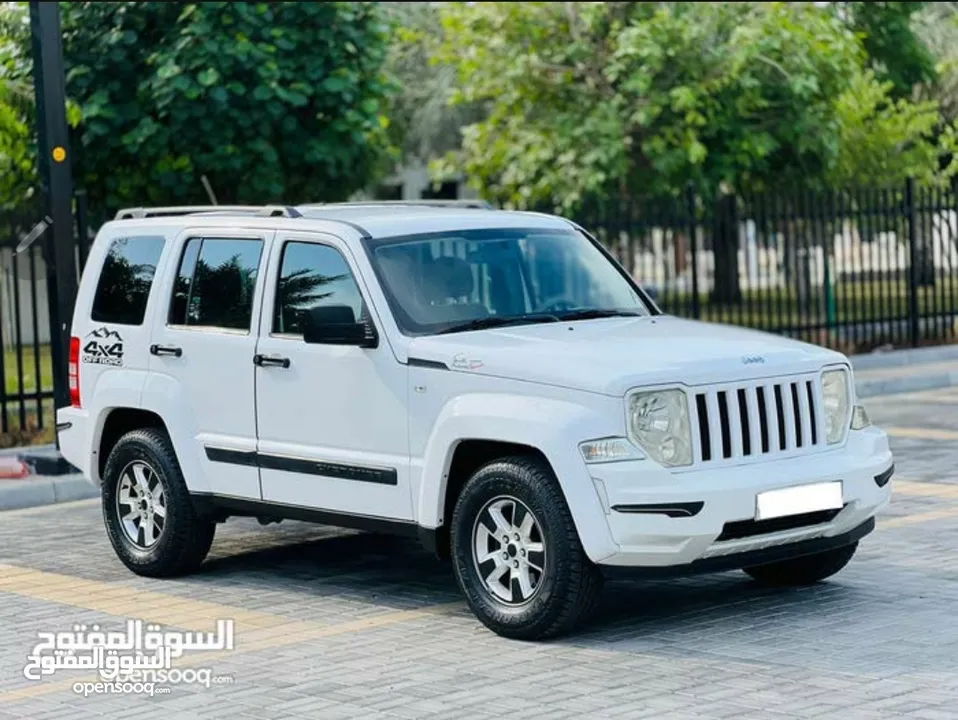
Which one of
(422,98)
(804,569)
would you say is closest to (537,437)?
(804,569)

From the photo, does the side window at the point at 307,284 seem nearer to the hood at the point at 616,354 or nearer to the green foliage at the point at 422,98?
the hood at the point at 616,354

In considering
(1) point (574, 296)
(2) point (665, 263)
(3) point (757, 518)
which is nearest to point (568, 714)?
(3) point (757, 518)

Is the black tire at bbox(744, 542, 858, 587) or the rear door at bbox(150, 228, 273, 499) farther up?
the rear door at bbox(150, 228, 273, 499)

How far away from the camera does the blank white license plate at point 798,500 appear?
8.27m

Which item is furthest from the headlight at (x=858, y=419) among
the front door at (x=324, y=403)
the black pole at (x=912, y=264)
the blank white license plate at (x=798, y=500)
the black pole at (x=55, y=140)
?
the black pole at (x=912, y=264)

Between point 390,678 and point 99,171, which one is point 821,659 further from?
point 99,171

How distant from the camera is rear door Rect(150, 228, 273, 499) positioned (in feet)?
32.3

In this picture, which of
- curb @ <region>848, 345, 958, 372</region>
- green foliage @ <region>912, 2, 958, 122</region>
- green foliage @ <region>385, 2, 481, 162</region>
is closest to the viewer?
curb @ <region>848, 345, 958, 372</region>

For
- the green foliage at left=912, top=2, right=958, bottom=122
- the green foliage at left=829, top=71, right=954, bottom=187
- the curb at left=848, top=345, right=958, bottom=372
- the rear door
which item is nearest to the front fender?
the rear door

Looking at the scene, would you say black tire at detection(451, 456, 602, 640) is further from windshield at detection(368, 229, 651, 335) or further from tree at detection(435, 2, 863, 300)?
tree at detection(435, 2, 863, 300)

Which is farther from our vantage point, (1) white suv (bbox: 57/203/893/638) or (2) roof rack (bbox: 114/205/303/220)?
(2) roof rack (bbox: 114/205/303/220)

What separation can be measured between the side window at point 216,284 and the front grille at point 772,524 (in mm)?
2960

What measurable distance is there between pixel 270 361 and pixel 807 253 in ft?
47.5

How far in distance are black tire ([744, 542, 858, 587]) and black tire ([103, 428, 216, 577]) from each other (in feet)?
9.71
